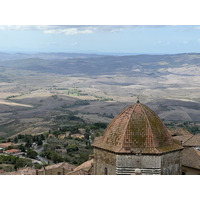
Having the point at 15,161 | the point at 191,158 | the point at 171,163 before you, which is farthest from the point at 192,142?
the point at 15,161

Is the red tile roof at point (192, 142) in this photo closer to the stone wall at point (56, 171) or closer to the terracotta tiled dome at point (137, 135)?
the terracotta tiled dome at point (137, 135)

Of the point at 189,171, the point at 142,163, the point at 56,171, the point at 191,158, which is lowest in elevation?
the point at 56,171

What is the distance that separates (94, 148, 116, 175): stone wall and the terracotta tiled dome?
243mm

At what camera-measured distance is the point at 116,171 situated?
45.2ft

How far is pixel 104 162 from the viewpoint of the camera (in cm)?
1444

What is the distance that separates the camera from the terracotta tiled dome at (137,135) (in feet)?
45.2

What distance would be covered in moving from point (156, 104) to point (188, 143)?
369ft

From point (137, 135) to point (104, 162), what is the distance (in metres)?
1.74

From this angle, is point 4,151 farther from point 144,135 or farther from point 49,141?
point 144,135

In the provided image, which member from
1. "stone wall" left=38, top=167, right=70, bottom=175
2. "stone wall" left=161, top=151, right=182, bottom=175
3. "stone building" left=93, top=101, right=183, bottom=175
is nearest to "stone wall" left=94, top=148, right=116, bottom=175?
"stone building" left=93, top=101, right=183, bottom=175

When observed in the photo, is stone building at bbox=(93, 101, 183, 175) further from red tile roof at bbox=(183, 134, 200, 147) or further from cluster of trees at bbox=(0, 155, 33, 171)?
cluster of trees at bbox=(0, 155, 33, 171)

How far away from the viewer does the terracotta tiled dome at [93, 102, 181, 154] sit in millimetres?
13773

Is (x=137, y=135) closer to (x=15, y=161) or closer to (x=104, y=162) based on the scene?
(x=104, y=162)

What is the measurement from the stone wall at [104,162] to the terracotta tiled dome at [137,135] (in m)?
0.24
